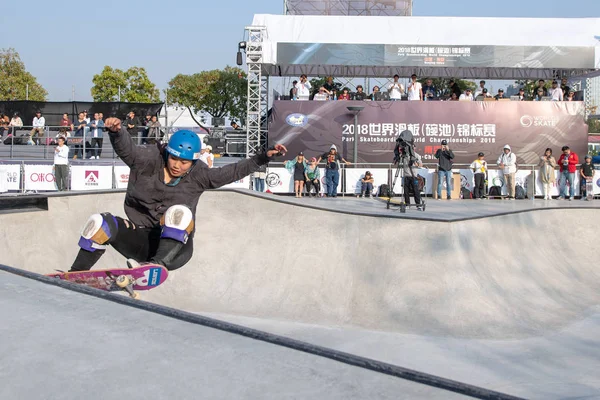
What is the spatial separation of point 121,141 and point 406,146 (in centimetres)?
964

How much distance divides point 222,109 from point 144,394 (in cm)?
5649

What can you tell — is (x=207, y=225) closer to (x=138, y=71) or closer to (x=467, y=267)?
(x=467, y=267)

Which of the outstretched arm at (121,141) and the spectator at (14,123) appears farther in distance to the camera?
the spectator at (14,123)

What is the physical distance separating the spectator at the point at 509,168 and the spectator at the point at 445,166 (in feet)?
5.66

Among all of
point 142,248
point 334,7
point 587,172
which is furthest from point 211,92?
point 142,248

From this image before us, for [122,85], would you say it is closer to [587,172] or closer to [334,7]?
[334,7]

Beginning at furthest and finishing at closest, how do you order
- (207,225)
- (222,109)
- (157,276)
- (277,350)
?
(222,109) → (207,225) → (157,276) → (277,350)

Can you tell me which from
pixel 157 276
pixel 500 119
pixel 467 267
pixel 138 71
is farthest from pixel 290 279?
pixel 138 71

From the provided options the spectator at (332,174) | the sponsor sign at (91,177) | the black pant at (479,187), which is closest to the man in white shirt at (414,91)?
the black pant at (479,187)

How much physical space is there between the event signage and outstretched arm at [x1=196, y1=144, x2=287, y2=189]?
54.6 ft

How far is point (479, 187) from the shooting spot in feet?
61.7

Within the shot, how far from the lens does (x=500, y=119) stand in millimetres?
20609

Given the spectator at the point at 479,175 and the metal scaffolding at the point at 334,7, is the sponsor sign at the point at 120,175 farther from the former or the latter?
the metal scaffolding at the point at 334,7

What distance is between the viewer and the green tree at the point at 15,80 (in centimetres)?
5253
